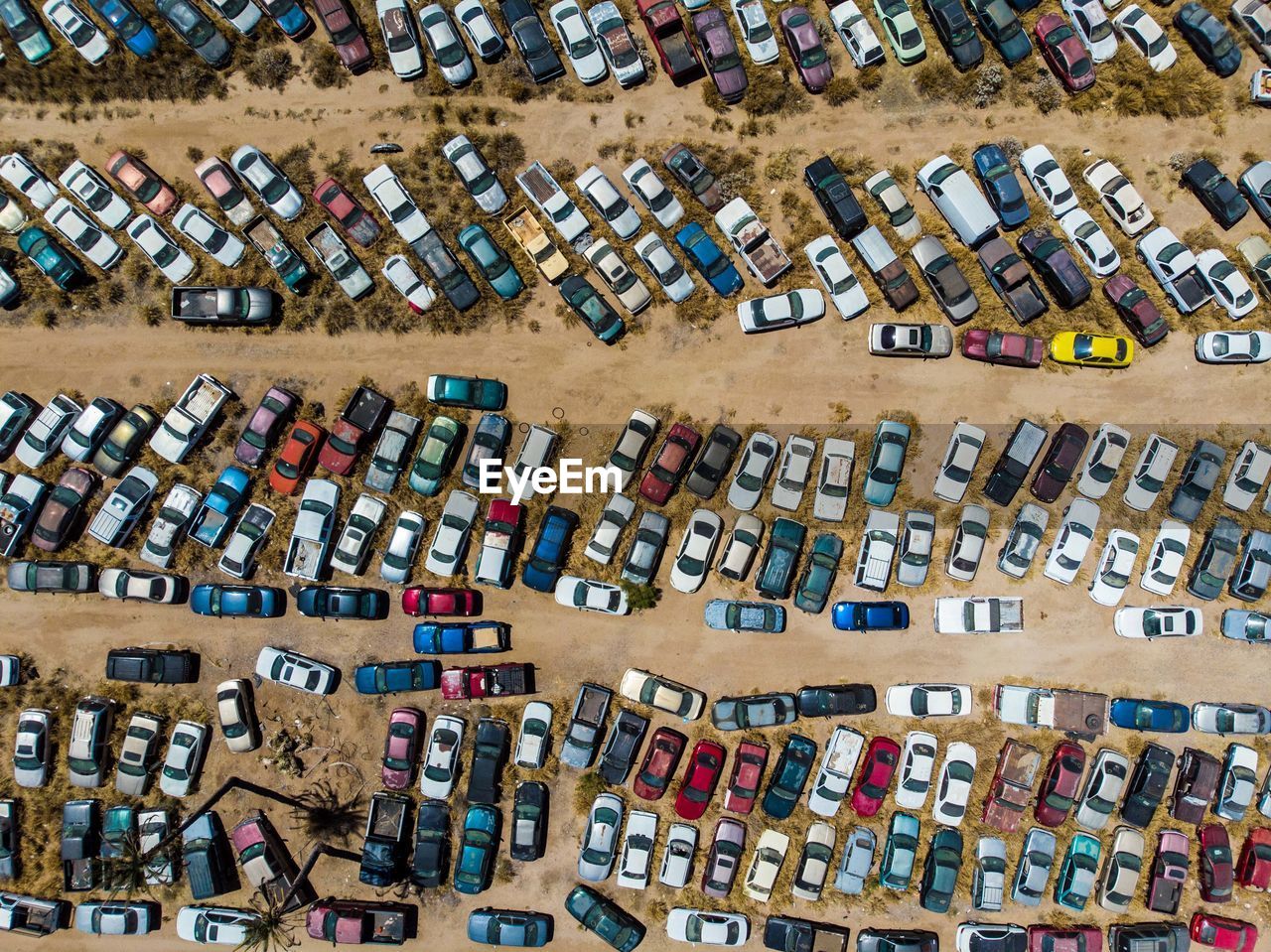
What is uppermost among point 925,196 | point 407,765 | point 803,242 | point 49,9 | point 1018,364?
point 49,9

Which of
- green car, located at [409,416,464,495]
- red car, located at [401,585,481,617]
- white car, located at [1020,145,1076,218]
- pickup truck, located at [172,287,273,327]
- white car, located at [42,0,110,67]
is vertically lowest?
red car, located at [401,585,481,617]

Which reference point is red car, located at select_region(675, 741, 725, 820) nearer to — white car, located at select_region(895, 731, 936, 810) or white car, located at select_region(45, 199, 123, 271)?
white car, located at select_region(895, 731, 936, 810)

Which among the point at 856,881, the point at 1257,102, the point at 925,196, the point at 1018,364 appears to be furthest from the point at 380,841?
the point at 1257,102

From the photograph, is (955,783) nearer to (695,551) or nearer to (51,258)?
(695,551)

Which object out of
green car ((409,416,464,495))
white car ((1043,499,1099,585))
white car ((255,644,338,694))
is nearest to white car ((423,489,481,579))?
green car ((409,416,464,495))

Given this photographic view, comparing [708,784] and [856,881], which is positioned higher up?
[708,784]

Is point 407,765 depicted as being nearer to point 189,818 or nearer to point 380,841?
point 380,841
